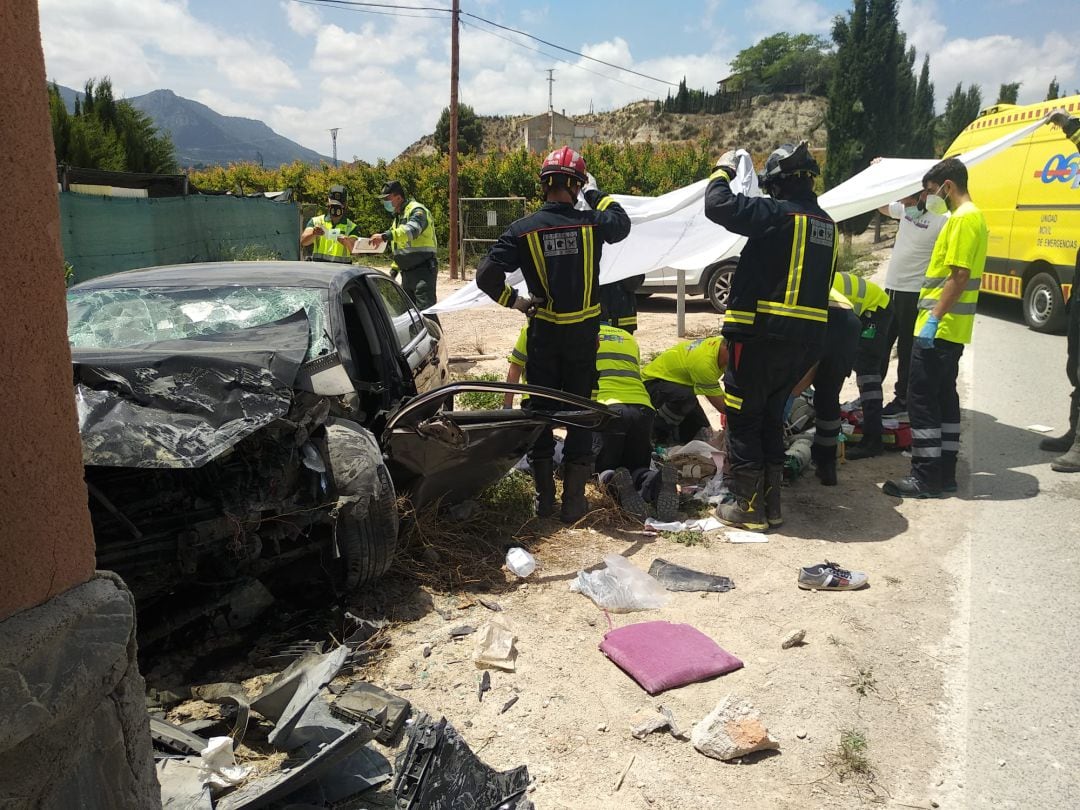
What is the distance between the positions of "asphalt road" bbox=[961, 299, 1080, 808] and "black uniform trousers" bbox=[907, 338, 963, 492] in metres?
0.31

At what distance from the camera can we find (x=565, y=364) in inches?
196

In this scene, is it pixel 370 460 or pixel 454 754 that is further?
pixel 370 460

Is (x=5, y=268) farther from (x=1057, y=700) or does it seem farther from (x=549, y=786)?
(x=1057, y=700)

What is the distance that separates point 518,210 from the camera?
74.3 feet

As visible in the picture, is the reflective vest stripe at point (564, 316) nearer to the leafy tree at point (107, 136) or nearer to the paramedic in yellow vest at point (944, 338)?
the paramedic in yellow vest at point (944, 338)

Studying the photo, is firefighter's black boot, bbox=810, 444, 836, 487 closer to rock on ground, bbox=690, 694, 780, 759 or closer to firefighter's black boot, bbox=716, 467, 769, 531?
firefighter's black boot, bbox=716, 467, 769, 531

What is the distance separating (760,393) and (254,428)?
10.2 feet

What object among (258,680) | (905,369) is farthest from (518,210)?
(258,680)

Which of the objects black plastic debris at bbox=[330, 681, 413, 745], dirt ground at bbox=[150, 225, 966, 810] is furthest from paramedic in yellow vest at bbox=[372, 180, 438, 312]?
black plastic debris at bbox=[330, 681, 413, 745]

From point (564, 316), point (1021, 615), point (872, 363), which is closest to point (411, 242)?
point (564, 316)

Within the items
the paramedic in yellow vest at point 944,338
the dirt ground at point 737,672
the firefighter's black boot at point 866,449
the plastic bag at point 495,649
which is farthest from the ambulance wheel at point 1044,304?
the plastic bag at point 495,649

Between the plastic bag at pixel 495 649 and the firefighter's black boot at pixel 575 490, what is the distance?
144cm

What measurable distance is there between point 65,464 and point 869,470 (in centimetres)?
551

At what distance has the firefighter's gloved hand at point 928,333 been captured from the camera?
5090 millimetres
